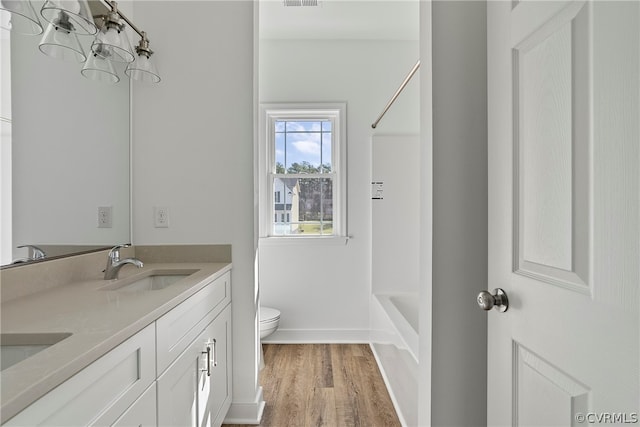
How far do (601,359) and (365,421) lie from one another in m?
1.49

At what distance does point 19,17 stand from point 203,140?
0.85m

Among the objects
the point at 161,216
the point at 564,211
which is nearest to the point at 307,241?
the point at 161,216

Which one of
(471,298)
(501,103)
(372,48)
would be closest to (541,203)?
(501,103)

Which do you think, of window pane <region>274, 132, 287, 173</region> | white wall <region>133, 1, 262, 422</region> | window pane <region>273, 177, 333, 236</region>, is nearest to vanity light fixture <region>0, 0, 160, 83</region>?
white wall <region>133, 1, 262, 422</region>

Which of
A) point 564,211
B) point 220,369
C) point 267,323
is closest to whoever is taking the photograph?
point 564,211

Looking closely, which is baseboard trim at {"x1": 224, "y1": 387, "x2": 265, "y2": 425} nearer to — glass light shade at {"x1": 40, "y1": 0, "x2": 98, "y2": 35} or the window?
the window

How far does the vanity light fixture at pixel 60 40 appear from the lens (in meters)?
1.15

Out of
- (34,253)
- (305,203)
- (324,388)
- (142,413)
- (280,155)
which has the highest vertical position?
(280,155)

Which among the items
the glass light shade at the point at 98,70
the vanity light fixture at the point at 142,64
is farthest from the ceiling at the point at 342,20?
the glass light shade at the point at 98,70

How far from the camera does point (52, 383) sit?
567 millimetres

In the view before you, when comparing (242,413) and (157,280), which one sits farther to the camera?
(242,413)

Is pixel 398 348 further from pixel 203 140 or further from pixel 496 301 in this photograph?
pixel 203 140

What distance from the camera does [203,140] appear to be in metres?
1.82

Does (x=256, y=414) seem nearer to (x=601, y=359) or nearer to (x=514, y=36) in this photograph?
(x=601, y=359)
